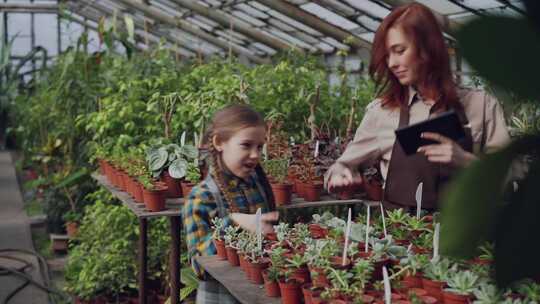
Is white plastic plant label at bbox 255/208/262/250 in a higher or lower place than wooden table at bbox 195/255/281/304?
higher

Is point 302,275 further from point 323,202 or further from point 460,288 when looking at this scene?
point 323,202

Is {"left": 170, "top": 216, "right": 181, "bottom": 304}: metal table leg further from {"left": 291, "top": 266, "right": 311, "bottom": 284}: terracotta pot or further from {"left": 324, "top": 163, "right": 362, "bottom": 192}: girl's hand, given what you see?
{"left": 291, "top": 266, "right": 311, "bottom": 284}: terracotta pot

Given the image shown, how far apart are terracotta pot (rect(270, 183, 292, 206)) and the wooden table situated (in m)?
1.31

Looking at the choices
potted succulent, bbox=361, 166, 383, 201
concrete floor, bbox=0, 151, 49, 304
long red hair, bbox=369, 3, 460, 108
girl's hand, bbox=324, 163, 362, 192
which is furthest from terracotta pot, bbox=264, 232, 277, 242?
concrete floor, bbox=0, 151, 49, 304

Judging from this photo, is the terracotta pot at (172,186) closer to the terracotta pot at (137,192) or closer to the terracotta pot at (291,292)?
the terracotta pot at (137,192)

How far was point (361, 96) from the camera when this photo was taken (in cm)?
469

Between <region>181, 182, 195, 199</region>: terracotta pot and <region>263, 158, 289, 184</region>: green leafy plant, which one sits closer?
<region>181, 182, 195, 199</region>: terracotta pot

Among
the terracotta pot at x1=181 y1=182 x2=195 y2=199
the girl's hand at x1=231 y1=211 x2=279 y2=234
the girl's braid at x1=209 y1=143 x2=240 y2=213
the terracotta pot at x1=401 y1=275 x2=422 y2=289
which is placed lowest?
the terracotta pot at x1=401 y1=275 x2=422 y2=289

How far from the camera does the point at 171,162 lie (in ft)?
12.3

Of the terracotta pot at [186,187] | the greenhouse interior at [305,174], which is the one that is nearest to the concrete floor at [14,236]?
the greenhouse interior at [305,174]

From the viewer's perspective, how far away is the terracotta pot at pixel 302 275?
170cm

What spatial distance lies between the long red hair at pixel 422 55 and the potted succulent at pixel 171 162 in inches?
66.0

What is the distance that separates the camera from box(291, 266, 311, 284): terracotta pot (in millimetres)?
1702

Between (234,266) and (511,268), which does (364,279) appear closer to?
(234,266)
